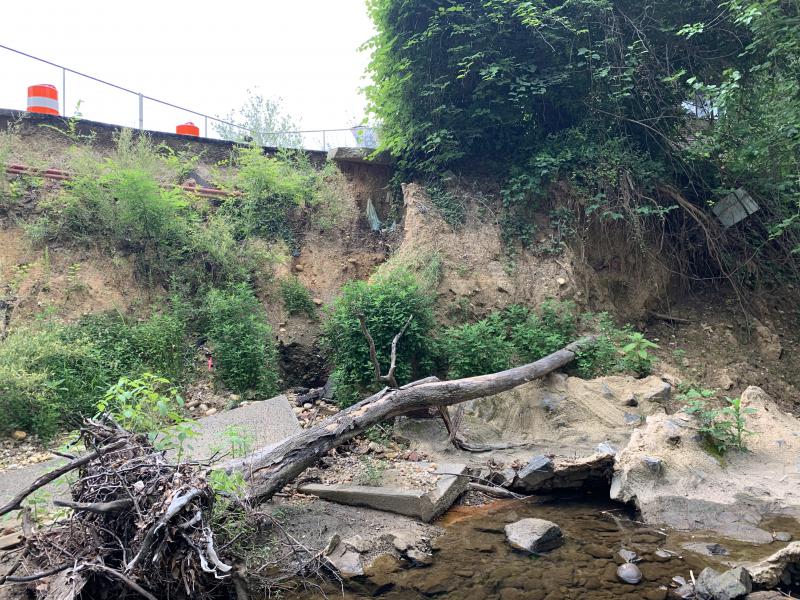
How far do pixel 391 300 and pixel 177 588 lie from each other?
4576mm

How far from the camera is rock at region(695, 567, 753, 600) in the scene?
3.50 metres

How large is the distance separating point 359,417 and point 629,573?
261 centimetres

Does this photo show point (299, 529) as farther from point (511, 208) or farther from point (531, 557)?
point (511, 208)

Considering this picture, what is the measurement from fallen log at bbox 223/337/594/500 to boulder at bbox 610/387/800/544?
5.44 ft

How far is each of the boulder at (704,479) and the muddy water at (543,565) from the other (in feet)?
0.77

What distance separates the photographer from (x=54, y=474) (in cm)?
331

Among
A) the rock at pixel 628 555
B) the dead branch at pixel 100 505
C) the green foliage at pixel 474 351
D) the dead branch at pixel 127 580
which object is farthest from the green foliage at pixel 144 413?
the green foliage at pixel 474 351

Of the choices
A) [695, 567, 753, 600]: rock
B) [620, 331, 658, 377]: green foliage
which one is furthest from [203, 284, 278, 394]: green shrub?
[695, 567, 753, 600]: rock

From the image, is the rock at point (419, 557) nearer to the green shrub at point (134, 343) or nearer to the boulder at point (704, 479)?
the boulder at point (704, 479)

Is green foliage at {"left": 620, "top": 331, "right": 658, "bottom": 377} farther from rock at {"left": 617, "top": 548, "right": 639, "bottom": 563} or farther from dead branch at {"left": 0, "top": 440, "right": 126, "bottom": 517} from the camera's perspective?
dead branch at {"left": 0, "top": 440, "right": 126, "bottom": 517}

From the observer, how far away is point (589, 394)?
23.4 ft

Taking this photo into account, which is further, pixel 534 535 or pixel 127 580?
pixel 534 535

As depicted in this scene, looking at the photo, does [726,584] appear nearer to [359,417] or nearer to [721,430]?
[721,430]

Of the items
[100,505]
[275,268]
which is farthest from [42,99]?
[100,505]
